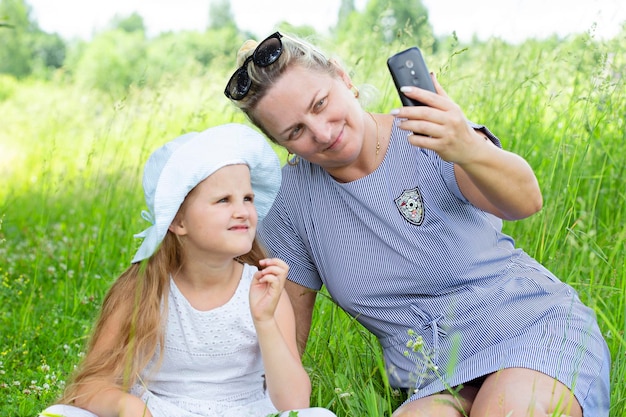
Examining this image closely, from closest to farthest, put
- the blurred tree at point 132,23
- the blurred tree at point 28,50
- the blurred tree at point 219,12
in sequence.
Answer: the blurred tree at point 28,50 < the blurred tree at point 132,23 < the blurred tree at point 219,12

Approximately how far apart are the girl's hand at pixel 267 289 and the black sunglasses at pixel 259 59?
52 cm

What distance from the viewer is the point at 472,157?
2.03m

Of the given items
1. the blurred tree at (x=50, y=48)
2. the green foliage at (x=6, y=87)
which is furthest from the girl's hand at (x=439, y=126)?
the blurred tree at (x=50, y=48)

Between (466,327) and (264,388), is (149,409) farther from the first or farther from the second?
(466,327)

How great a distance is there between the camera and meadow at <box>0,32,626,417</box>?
2713mm

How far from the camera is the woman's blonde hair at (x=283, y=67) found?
2.35m

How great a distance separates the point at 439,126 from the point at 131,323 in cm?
99

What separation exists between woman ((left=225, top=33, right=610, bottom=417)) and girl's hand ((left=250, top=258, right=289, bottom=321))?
35cm

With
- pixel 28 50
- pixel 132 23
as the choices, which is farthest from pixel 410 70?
pixel 132 23

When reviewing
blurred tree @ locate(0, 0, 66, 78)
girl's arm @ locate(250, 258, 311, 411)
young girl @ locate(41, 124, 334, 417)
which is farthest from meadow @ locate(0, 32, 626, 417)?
blurred tree @ locate(0, 0, 66, 78)

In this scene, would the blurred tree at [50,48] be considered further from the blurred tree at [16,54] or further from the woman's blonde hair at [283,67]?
the woman's blonde hair at [283,67]

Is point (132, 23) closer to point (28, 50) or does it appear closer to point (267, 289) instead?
point (28, 50)

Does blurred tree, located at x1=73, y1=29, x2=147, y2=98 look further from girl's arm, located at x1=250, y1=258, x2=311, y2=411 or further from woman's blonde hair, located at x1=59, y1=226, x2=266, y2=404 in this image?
girl's arm, located at x1=250, y1=258, x2=311, y2=411

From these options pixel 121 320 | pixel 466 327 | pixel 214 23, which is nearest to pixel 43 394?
pixel 121 320
